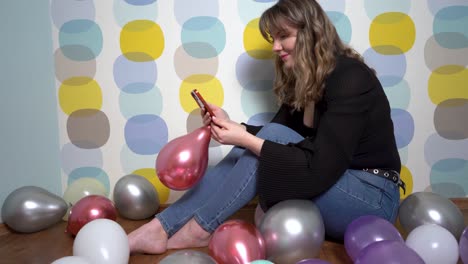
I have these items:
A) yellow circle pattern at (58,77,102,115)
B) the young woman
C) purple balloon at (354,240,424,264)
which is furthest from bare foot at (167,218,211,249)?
yellow circle pattern at (58,77,102,115)

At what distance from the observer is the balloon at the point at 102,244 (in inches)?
41.7

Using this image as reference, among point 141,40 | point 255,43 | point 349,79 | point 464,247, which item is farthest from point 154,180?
point 464,247

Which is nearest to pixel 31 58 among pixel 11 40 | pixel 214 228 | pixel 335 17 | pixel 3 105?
pixel 11 40

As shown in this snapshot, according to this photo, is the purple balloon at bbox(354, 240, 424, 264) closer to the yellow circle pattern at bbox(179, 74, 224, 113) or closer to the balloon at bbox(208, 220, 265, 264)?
the balloon at bbox(208, 220, 265, 264)

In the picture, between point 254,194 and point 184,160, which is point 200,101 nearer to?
point 184,160

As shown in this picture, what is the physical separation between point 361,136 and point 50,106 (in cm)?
125

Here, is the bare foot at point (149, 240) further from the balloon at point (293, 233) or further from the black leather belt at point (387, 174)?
the black leather belt at point (387, 174)

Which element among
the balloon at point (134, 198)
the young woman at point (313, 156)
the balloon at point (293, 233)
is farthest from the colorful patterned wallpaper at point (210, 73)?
the balloon at point (293, 233)

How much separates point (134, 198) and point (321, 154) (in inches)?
30.4

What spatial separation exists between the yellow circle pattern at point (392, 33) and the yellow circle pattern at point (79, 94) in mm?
1150

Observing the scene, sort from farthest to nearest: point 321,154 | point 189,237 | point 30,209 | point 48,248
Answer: point 30,209
point 48,248
point 189,237
point 321,154

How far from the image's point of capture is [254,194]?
1244mm

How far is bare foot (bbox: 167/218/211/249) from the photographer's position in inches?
50.4

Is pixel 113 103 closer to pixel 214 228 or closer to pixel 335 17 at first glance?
pixel 214 228
